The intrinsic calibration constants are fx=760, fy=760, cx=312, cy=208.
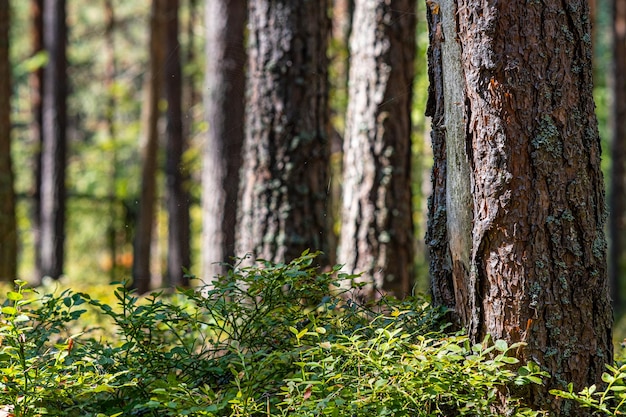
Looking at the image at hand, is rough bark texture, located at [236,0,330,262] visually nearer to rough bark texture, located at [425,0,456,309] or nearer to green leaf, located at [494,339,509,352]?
rough bark texture, located at [425,0,456,309]

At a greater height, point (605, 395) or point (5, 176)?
point (5, 176)

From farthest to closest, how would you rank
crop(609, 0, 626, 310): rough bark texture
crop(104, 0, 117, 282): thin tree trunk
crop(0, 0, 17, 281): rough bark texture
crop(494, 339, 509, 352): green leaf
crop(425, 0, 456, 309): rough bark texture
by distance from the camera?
crop(104, 0, 117, 282): thin tree trunk
crop(609, 0, 626, 310): rough bark texture
crop(0, 0, 17, 281): rough bark texture
crop(425, 0, 456, 309): rough bark texture
crop(494, 339, 509, 352): green leaf

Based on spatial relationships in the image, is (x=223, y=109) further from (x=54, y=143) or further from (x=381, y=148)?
(x=54, y=143)

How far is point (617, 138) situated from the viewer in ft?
61.6

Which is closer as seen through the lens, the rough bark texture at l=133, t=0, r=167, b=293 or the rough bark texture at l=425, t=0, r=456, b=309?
the rough bark texture at l=425, t=0, r=456, b=309

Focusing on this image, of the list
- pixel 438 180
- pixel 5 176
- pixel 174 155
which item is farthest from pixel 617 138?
pixel 438 180

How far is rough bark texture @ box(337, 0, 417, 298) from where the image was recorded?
668 centimetres

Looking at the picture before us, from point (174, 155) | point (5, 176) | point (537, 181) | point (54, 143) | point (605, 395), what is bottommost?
point (605, 395)

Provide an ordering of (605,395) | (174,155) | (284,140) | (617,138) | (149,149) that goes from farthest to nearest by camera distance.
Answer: (617,138), (174,155), (149,149), (284,140), (605,395)

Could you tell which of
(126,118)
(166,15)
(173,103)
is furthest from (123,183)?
(126,118)

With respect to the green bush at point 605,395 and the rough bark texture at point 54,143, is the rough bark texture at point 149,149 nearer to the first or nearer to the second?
the rough bark texture at point 54,143

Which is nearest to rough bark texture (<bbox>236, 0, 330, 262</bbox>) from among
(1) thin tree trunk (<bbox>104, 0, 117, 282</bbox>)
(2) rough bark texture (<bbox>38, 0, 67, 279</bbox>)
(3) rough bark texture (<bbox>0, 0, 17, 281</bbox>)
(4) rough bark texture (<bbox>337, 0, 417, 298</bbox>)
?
(4) rough bark texture (<bbox>337, 0, 417, 298</bbox>)

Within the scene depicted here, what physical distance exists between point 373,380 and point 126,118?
27.3 metres

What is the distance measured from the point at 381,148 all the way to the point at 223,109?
2942 millimetres
